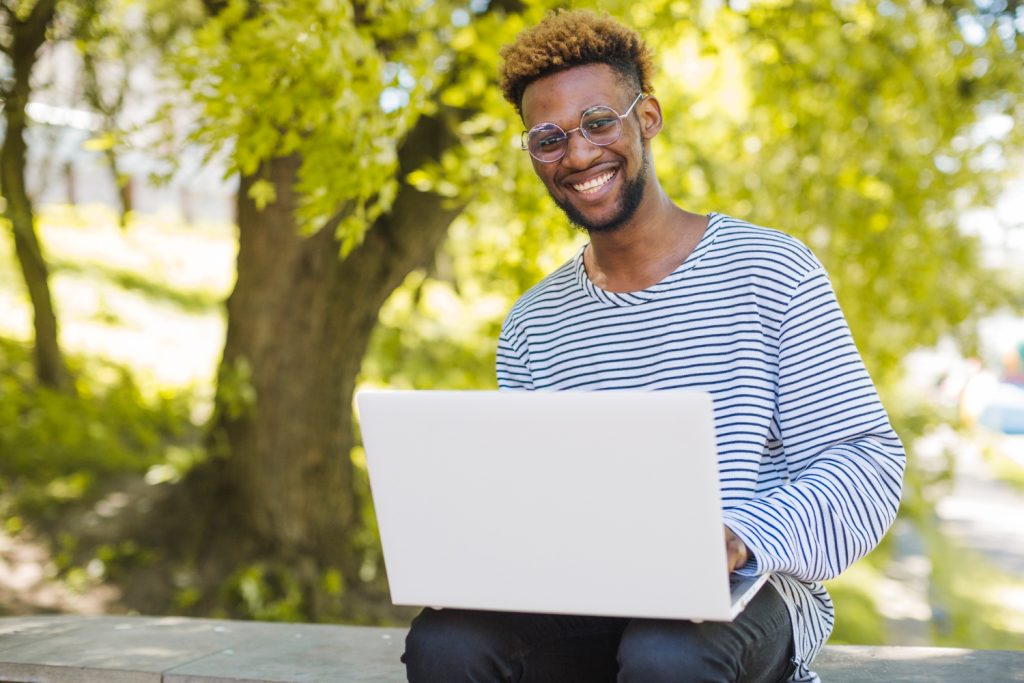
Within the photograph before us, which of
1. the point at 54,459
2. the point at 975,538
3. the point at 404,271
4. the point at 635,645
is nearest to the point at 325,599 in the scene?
the point at 404,271

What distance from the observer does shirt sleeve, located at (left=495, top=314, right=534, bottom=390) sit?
242 centimetres

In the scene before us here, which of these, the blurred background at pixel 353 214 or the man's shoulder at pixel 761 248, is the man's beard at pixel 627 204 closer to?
the man's shoulder at pixel 761 248

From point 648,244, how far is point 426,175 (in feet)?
6.69

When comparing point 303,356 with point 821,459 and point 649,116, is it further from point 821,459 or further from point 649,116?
point 821,459

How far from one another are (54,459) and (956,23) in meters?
5.50

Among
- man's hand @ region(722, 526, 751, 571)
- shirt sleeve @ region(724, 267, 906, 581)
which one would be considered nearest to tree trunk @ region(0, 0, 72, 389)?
shirt sleeve @ region(724, 267, 906, 581)

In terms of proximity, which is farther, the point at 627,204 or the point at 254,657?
the point at 254,657

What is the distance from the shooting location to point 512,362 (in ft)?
8.04

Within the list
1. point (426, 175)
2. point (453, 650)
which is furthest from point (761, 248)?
point (426, 175)

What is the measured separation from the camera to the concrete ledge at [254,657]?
8.37 ft

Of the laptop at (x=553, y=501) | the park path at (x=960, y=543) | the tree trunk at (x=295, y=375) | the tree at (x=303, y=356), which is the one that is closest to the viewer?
the laptop at (x=553, y=501)

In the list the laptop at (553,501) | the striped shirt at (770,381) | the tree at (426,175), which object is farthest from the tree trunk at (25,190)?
the laptop at (553,501)

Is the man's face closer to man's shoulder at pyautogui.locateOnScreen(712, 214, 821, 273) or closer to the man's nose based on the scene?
the man's nose

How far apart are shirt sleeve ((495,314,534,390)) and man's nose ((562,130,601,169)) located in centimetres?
41
